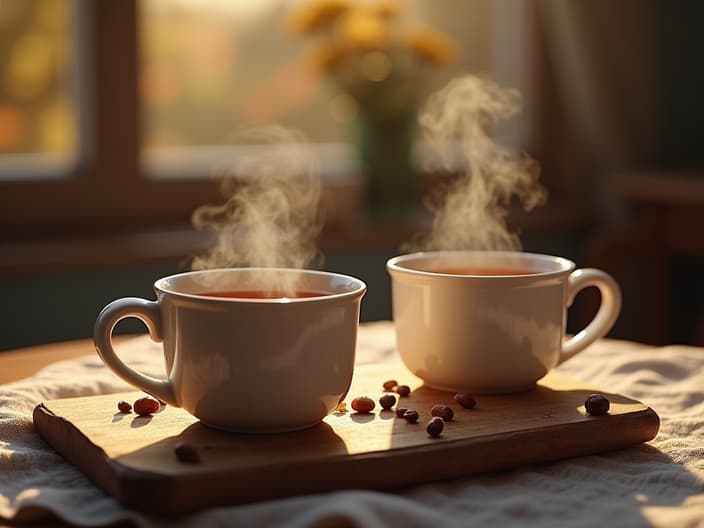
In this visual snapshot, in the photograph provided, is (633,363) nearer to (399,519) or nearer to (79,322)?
(399,519)

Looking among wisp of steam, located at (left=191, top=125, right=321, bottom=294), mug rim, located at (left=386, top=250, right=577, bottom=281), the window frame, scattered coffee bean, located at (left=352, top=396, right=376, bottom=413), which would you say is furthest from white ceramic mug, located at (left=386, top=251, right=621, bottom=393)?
the window frame

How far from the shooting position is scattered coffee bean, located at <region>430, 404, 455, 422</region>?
3.23 ft

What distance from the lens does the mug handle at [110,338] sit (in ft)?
3.09

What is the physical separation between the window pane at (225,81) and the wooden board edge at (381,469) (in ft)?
6.27

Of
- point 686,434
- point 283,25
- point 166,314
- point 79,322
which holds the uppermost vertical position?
point 283,25

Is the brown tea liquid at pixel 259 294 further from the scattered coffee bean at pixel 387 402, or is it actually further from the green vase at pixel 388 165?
the green vase at pixel 388 165

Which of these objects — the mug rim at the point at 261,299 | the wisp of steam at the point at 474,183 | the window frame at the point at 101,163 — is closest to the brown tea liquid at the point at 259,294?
the mug rim at the point at 261,299

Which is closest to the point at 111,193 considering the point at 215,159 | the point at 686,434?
the point at 215,159

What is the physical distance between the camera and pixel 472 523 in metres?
0.80

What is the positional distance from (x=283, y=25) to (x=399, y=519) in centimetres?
236

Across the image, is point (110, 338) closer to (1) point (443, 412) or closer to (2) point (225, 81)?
(1) point (443, 412)

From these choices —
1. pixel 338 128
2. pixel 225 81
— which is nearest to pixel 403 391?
pixel 225 81

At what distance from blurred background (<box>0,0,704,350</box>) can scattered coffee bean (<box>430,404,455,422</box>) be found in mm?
1560

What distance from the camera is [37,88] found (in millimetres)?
2664
